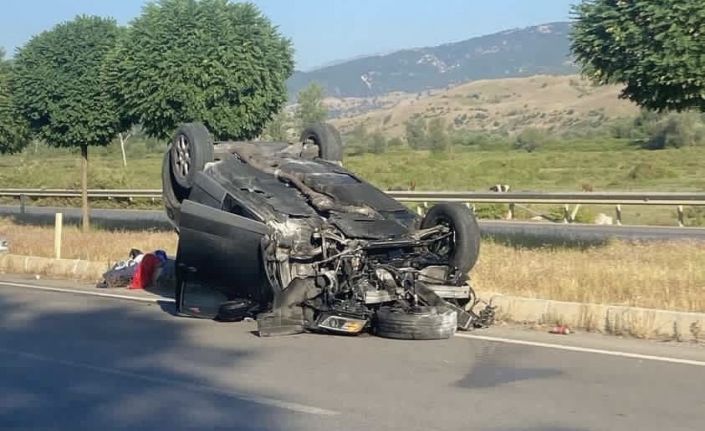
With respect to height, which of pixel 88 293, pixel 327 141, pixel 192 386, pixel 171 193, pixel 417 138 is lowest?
pixel 417 138

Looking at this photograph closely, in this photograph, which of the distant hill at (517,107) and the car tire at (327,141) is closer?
the car tire at (327,141)

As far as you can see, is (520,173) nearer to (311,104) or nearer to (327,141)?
(327,141)

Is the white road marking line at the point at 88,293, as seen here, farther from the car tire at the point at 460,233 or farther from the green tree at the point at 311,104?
the green tree at the point at 311,104

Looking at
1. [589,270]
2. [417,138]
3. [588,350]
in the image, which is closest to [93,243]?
[589,270]

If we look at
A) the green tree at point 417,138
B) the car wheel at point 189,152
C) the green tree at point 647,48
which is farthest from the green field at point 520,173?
the green tree at point 417,138

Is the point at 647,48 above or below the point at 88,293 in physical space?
above

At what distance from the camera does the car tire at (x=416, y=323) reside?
1117cm

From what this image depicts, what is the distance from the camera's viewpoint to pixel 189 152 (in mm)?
14125

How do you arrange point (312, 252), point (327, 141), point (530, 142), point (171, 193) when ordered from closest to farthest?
point (312, 252), point (171, 193), point (327, 141), point (530, 142)

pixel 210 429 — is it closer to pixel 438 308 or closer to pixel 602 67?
pixel 438 308

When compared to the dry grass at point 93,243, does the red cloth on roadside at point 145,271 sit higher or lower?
higher

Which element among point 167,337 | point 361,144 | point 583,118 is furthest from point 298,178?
point 583,118

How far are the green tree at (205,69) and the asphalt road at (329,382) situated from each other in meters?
11.5

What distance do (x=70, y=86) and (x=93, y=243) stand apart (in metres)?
6.43
